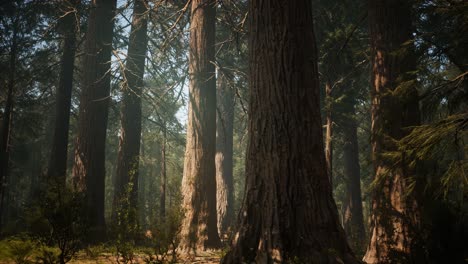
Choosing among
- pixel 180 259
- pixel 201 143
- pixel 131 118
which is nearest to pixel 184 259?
pixel 180 259

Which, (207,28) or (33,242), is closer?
(33,242)

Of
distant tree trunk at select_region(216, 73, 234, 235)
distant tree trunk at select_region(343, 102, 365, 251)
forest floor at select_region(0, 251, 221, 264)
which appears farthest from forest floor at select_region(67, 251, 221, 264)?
distant tree trunk at select_region(343, 102, 365, 251)

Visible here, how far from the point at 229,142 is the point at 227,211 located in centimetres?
395

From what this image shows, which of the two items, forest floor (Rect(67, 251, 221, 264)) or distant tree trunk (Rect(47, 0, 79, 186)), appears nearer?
forest floor (Rect(67, 251, 221, 264))

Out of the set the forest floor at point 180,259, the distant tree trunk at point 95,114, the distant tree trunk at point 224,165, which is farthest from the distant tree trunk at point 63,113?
the forest floor at point 180,259

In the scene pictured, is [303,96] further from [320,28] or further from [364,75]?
[364,75]

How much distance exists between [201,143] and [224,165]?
26.1 ft

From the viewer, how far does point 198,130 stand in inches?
313

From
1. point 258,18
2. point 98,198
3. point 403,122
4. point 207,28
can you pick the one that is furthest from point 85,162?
point 403,122

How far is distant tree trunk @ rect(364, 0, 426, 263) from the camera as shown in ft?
17.5

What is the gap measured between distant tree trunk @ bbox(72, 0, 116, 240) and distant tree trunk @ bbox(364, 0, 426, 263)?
636 centimetres

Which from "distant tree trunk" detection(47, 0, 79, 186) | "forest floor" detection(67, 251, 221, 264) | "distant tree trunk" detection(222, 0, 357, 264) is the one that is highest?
"distant tree trunk" detection(47, 0, 79, 186)

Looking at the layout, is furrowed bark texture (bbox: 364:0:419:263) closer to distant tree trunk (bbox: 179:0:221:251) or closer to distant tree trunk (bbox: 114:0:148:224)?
distant tree trunk (bbox: 179:0:221:251)

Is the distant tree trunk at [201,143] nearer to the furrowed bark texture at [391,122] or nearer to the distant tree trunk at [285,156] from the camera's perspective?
the distant tree trunk at [285,156]
